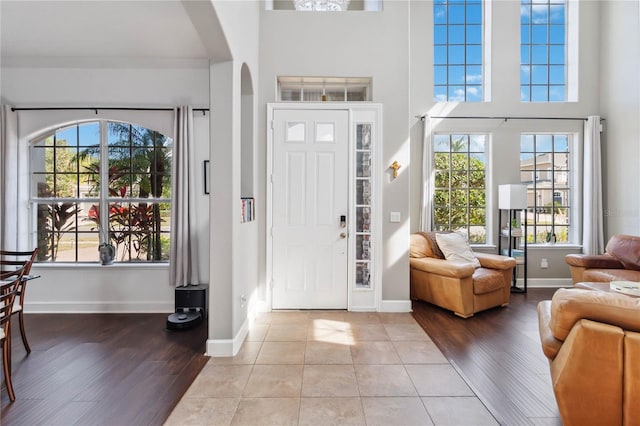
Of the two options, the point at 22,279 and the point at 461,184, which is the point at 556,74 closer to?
the point at 461,184

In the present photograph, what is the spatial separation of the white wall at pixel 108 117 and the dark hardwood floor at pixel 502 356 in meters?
2.87

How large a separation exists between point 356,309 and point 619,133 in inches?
182

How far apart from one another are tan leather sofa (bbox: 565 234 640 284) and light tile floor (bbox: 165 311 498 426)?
96.6 inches

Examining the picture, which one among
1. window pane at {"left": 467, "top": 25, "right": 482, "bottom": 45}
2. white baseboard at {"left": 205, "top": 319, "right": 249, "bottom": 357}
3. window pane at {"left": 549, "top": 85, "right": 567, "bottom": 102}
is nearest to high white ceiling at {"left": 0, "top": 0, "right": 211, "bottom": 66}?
white baseboard at {"left": 205, "top": 319, "right": 249, "bottom": 357}

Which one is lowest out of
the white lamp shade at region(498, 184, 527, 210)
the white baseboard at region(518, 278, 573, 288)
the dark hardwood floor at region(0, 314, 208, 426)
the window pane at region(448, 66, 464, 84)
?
the dark hardwood floor at region(0, 314, 208, 426)

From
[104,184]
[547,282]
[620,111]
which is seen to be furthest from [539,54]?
[104,184]

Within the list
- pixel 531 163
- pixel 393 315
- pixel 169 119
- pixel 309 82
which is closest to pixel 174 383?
pixel 393 315

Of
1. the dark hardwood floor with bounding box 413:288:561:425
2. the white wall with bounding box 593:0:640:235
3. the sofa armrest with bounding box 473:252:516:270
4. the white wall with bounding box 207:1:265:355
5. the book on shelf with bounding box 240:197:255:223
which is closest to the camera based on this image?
the dark hardwood floor with bounding box 413:288:561:425

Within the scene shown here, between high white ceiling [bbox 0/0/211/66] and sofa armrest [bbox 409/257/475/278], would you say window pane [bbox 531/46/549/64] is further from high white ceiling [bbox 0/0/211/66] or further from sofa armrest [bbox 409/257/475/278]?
high white ceiling [bbox 0/0/211/66]

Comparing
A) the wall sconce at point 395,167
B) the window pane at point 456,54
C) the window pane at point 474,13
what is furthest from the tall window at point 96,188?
the window pane at point 474,13

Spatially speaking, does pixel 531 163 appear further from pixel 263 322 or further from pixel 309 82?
pixel 263 322

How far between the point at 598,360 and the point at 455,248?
2669mm

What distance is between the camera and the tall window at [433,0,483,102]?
203 inches

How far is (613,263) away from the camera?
4.18 metres
